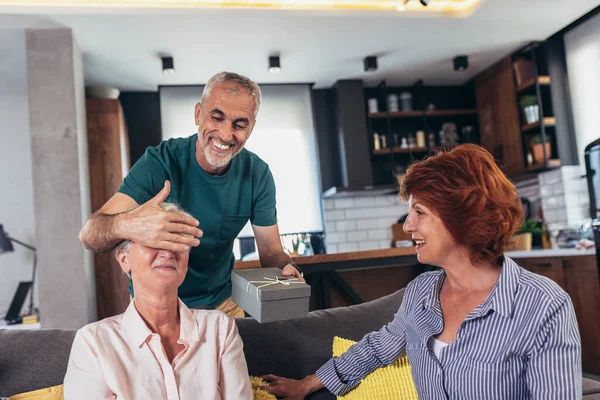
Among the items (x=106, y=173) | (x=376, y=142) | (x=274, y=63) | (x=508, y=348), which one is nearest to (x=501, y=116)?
(x=376, y=142)

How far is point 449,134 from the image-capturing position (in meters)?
6.21

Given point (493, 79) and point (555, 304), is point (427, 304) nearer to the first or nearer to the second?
point (555, 304)

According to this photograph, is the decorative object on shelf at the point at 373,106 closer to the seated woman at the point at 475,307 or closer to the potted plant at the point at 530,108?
the potted plant at the point at 530,108

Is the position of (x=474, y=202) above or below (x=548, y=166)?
below

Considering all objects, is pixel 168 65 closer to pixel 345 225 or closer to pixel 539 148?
pixel 345 225

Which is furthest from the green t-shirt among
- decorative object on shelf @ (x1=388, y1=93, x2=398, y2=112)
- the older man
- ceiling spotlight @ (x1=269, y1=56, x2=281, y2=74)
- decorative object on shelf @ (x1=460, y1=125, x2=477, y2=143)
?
decorative object on shelf @ (x1=460, y1=125, x2=477, y2=143)

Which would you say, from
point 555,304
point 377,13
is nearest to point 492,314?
point 555,304

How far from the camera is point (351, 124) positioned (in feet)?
19.5

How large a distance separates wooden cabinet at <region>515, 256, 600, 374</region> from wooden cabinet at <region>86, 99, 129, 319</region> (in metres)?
3.56

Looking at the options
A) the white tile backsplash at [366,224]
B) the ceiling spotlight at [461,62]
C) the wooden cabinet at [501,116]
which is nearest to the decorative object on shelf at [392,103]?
the ceiling spotlight at [461,62]

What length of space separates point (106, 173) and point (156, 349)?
144 inches

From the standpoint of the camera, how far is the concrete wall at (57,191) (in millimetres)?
3967

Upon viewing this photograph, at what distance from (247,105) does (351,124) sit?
13.4 ft

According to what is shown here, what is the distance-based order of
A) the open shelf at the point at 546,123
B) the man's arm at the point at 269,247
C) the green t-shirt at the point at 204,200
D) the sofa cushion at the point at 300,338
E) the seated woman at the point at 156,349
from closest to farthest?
the seated woman at the point at 156,349 → the sofa cushion at the point at 300,338 → the green t-shirt at the point at 204,200 → the man's arm at the point at 269,247 → the open shelf at the point at 546,123
